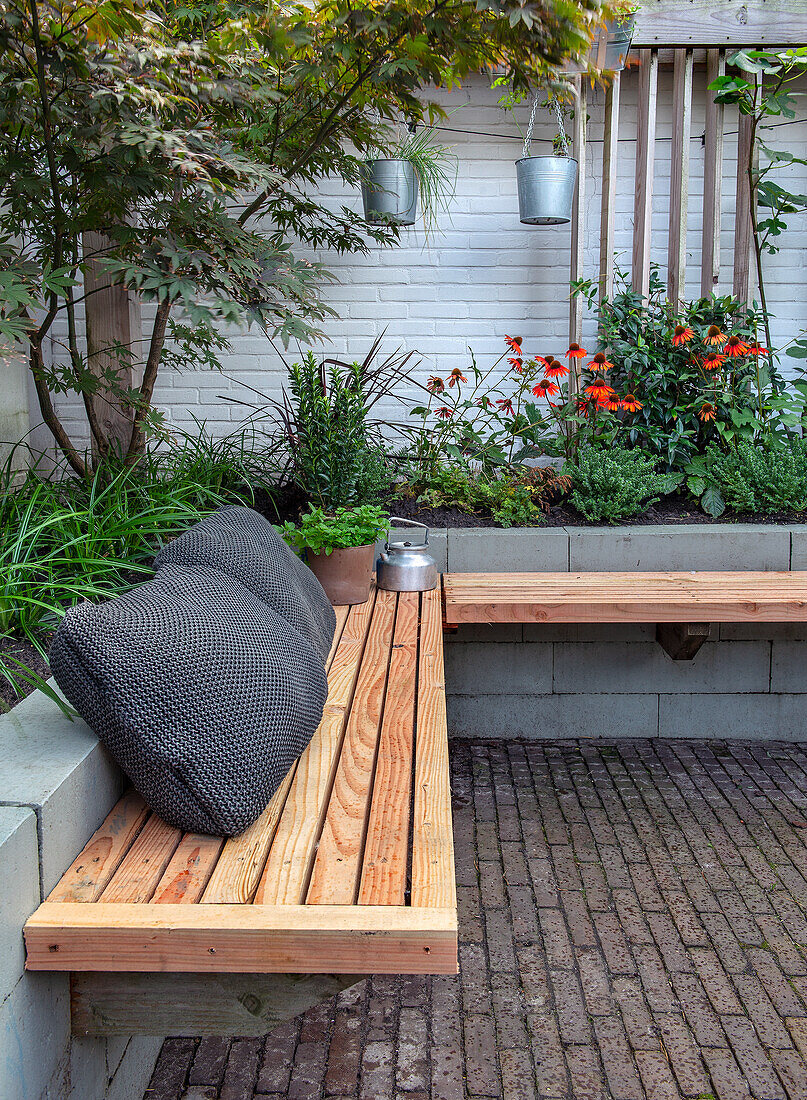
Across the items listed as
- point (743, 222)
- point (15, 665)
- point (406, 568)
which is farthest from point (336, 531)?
point (743, 222)

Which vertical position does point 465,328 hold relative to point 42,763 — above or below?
above

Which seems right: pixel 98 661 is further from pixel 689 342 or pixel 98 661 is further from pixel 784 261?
pixel 784 261

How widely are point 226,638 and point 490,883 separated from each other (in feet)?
3.89

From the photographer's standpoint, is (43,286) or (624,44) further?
(624,44)

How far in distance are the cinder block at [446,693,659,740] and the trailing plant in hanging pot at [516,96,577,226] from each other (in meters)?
1.91

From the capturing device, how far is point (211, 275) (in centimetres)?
207

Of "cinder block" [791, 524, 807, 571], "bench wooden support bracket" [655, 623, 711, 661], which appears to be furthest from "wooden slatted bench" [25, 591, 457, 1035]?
"cinder block" [791, 524, 807, 571]

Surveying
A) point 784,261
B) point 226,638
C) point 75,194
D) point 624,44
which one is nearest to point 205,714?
point 226,638

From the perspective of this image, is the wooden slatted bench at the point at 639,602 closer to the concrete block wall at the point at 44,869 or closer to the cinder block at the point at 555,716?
the cinder block at the point at 555,716

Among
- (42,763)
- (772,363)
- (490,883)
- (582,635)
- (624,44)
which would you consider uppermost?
(624,44)

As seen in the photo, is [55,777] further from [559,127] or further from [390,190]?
[559,127]

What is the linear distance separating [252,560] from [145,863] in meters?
0.70

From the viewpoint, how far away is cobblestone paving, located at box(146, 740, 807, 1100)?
5.35 ft

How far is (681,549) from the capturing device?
10.4 ft
